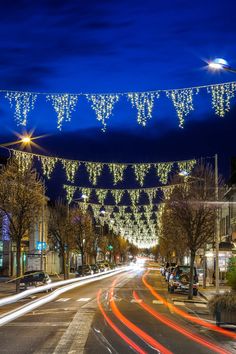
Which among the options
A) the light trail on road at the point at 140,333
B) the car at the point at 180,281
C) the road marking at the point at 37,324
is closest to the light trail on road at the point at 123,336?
the light trail on road at the point at 140,333

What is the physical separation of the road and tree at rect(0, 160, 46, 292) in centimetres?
1265

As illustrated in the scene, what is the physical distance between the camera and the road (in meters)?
15.1

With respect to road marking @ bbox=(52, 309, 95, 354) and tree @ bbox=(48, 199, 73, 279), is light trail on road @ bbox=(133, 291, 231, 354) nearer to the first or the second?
road marking @ bbox=(52, 309, 95, 354)

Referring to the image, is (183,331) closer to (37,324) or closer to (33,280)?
(37,324)

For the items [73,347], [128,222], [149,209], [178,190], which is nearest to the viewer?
[73,347]

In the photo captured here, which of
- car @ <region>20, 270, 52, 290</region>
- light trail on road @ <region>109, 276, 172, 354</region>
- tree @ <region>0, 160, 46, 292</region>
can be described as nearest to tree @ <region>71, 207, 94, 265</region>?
car @ <region>20, 270, 52, 290</region>

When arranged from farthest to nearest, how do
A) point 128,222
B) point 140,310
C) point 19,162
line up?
point 128,222 → point 19,162 → point 140,310

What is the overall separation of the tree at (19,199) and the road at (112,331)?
12653 millimetres

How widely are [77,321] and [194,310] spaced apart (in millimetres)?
8596

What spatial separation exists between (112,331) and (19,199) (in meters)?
23.3

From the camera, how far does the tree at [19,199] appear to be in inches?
1608

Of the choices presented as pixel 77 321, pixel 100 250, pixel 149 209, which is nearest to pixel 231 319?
pixel 77 321

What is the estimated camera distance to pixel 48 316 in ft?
78.3

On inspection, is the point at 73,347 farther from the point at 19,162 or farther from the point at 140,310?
the point at 19,162
